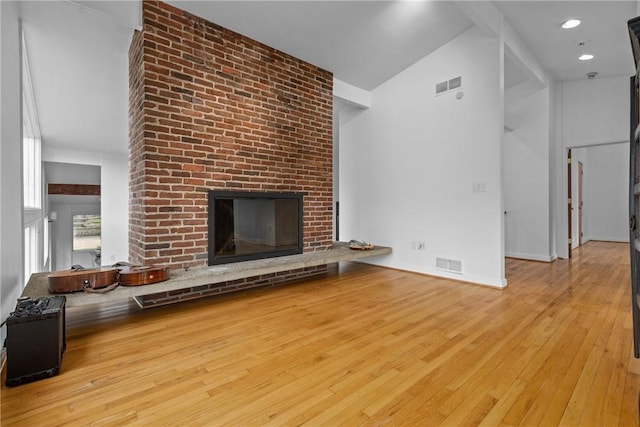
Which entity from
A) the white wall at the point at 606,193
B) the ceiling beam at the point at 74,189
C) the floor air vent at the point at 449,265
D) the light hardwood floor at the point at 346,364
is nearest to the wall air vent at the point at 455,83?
the floor air vent at the point at 449,265

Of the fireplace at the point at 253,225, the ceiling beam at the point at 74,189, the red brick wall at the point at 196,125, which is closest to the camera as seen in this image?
the red brick wall at the point at 196,125

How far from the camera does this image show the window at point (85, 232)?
859 cm

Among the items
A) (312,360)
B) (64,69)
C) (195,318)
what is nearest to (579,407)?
(312,360)

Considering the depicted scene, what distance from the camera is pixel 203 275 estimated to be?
2707 millimetres

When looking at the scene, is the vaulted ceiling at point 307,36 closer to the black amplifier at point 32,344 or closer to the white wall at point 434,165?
the white wall at point 434,165

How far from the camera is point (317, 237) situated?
164 inches

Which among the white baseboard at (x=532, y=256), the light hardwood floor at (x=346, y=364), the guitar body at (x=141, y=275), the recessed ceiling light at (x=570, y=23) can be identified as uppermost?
the recessed ceiling light at (x=570, y=23)

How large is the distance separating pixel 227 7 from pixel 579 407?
378 centimetres

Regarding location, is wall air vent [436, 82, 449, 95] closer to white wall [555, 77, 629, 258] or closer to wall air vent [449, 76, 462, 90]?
wall air vent [449, 76, 462, 90]

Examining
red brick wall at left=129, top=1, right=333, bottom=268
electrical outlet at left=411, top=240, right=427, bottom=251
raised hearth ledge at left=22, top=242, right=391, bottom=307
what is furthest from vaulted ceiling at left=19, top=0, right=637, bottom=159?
electrical outlet at left=411, top=240, right=427, bottom=251

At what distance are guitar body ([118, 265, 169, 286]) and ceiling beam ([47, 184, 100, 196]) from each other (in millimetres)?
6137

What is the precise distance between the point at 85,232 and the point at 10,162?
7905 millimetres

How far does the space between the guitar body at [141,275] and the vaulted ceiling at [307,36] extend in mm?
2047

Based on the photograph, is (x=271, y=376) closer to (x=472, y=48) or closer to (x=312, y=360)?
(x=312, y=360)
